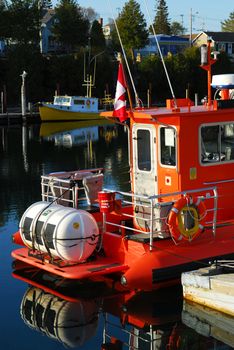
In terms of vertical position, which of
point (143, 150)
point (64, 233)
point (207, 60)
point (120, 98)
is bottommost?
point (64, 233)

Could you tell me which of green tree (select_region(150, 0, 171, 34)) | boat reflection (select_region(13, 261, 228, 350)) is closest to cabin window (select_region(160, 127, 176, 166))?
boat reflection (select_region(13, 261, 228, 350))

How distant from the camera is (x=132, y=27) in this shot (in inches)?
3083

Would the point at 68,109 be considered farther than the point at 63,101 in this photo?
No

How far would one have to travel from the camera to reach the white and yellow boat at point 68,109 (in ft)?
181

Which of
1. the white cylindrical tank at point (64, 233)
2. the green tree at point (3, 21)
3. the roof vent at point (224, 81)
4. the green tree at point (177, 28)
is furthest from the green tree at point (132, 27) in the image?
the green tree at point (177, 28)

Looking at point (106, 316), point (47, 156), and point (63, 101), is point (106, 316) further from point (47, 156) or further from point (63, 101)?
point (63, 101)

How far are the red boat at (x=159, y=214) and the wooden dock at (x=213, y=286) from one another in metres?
0.49

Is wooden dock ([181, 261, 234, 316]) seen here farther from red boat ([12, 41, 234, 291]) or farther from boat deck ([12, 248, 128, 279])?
boat deck ([12, 248, 128, 279])

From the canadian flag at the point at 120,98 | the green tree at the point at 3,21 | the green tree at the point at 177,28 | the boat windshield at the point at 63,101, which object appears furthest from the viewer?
the green tree at the point at 177,28

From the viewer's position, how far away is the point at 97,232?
11.2m

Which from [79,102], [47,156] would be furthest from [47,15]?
[47,156]

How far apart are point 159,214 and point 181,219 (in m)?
0.42

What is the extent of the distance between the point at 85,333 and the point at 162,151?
3.77 m

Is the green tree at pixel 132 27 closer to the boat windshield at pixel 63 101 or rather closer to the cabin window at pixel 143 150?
the boat windshield at pixel 63 101
